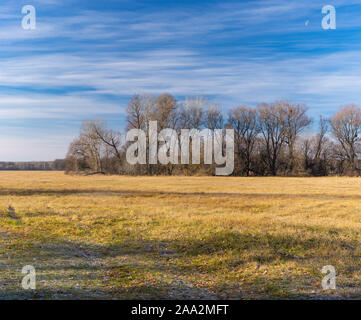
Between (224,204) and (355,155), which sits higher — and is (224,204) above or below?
below

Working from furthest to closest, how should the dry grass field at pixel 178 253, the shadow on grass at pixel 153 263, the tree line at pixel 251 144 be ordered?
the tree line at pixel 251 144 < the dry grass field at pixel 178 253 < the shadow on grass at pixel 153 263

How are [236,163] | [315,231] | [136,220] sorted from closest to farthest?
[315,231] < [136,220] < [236,163]

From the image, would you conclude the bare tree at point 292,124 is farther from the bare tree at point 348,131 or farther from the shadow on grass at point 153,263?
the shadow on grass at point 153,263

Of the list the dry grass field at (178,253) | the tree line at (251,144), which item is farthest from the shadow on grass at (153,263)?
the tree line at (251,144)

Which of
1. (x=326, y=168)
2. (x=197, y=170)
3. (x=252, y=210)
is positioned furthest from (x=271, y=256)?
(x=326, y=168)

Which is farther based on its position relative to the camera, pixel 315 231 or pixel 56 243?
pixel 315 231

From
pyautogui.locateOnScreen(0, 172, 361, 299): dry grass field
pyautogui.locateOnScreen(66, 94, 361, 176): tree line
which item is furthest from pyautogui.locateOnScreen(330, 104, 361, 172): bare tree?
pyautogui.locateOnScreen(0, 172, 361, 299): dry grass field

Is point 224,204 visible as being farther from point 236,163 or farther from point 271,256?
point 236,163

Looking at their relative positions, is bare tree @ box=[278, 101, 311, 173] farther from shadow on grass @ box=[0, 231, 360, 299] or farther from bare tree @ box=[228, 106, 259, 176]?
shadow on grass @ box=[0, 231, 360, 299]

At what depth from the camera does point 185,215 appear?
53.8 feet

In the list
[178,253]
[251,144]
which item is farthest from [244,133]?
[178,253]

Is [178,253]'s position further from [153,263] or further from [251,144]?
[251,144]
